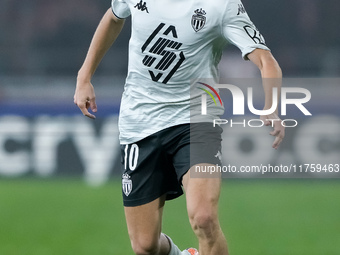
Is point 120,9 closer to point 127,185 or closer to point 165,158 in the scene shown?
point 165,158

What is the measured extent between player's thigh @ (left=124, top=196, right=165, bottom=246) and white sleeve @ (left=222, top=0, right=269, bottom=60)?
111 centimetres

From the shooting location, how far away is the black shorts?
4.61 meters

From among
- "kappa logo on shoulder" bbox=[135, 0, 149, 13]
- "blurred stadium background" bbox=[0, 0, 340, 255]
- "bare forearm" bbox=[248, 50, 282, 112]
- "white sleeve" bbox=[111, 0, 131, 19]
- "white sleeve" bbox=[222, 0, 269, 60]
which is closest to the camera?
"bare forearm" bbox=[248, 50, 282, 112]

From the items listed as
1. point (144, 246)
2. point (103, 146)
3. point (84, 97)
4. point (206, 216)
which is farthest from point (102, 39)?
point (103, 146)

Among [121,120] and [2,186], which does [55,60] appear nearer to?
[2,186]

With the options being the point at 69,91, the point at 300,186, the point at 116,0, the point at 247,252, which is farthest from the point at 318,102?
the point at 116,0

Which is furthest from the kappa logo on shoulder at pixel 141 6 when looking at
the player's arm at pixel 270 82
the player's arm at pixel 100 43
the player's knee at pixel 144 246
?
the player's knee at pixel 144 246

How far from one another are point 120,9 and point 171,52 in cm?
53

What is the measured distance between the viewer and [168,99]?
4.79 metres

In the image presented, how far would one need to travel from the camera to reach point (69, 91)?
1220 cm

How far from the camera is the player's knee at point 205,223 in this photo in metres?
4.27

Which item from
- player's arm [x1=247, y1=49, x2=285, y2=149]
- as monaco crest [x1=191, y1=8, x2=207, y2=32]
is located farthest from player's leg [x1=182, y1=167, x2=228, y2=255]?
as monaco crest [x1=191, y1=8, x2=207, y2=32]

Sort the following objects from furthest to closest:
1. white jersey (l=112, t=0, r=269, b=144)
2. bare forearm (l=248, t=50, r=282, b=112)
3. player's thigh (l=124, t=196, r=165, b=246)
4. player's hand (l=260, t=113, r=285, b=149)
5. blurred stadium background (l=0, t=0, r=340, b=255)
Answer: blurred stadium background (l=0, t=0, r=340, b=255)
player's thigh (l=124, t=196, r=165, b=246)
white jersey (l=112, t=0, r=269, b=144)
bare forearm (l=248, t=50, r=282, b=112)
player's hand (l=260, t=113, r=285, b=149)

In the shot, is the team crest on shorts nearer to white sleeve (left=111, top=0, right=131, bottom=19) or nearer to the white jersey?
the white jersey
